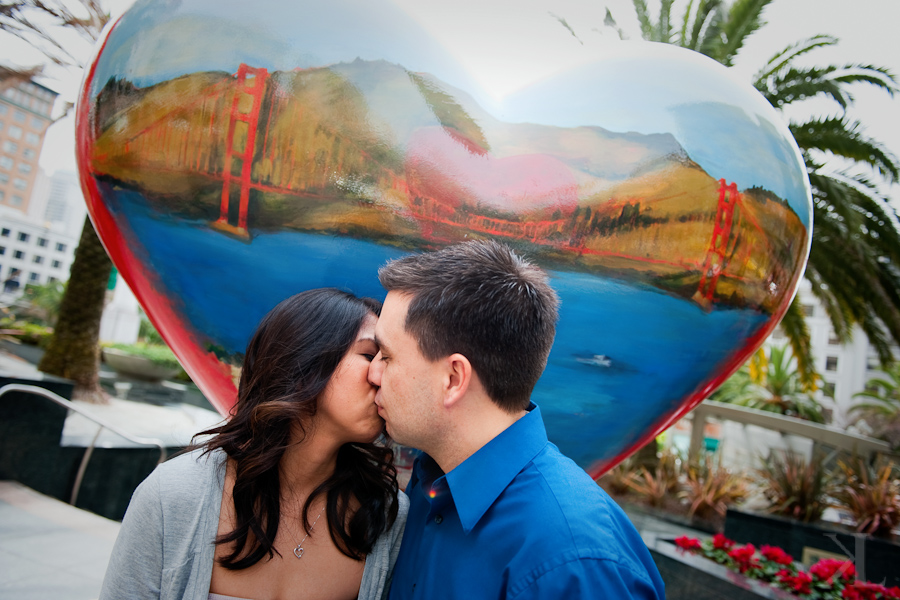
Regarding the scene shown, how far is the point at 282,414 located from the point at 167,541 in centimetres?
34

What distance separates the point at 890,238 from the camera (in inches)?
261

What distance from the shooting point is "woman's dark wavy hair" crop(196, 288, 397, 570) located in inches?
56.4

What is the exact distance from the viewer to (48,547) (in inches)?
160

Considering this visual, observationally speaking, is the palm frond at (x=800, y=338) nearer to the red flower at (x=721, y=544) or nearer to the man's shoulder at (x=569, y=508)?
the red flower at (x=721, y=544)

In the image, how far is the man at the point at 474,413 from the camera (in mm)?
1129

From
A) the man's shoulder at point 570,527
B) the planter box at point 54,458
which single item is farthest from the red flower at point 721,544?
the planter box at point 54,458

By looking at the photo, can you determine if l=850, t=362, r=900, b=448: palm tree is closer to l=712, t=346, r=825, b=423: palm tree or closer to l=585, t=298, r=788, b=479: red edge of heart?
l=712, t=346, r=825, b=423: palm tree

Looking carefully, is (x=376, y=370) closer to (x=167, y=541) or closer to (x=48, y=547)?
(x=167, y=541)

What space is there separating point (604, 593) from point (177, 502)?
0.89m

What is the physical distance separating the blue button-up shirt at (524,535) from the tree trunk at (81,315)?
8341 mm

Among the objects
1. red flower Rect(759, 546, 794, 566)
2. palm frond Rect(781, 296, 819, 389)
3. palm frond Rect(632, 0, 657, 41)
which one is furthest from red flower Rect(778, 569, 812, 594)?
palm frond Rect(632, 0, 657, 41)

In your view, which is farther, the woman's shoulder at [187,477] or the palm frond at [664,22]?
the palm frond at [664,22]

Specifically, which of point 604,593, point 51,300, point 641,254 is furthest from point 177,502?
point 51,300

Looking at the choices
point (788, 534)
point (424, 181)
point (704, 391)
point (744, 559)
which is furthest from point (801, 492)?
point (424, 181)
